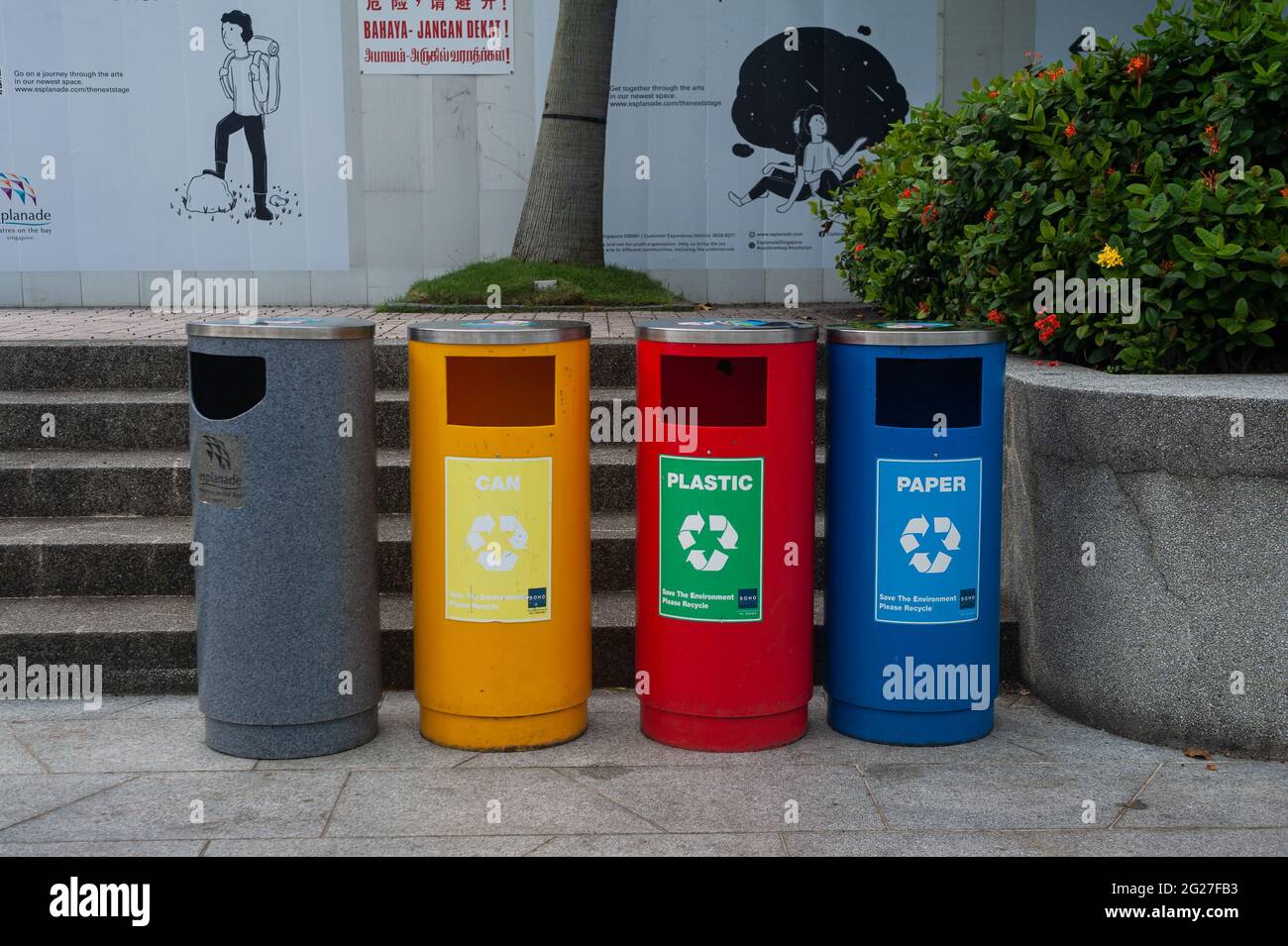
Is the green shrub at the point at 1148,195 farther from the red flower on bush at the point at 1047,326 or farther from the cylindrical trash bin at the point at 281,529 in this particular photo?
the cylindrical trash bin at the point at 281,529

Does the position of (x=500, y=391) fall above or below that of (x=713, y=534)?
above

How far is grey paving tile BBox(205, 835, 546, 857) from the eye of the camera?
3.66 meters

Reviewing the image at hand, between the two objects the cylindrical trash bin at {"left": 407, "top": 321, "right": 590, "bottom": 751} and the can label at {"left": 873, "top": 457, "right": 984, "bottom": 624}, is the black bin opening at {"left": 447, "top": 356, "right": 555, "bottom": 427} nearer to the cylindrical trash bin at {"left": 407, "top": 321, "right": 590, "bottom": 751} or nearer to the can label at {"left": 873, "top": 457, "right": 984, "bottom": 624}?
the cylindrical trash bin at {"left": 407, "top": 321, "right": 590, "bottom": 751}

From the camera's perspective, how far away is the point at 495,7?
406 inches

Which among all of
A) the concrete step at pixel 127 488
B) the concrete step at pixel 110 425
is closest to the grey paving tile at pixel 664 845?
the concrete step at pixel 127 488

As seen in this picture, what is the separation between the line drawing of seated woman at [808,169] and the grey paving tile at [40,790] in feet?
24.4

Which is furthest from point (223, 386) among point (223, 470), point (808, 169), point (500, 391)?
point (808, 169)

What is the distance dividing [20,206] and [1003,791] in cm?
903

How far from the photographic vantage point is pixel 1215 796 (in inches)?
160

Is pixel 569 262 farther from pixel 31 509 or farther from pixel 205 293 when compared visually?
pixel 31 509

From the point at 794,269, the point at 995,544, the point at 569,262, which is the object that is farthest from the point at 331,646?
the point at 794,269

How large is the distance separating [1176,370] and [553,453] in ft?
7.79
